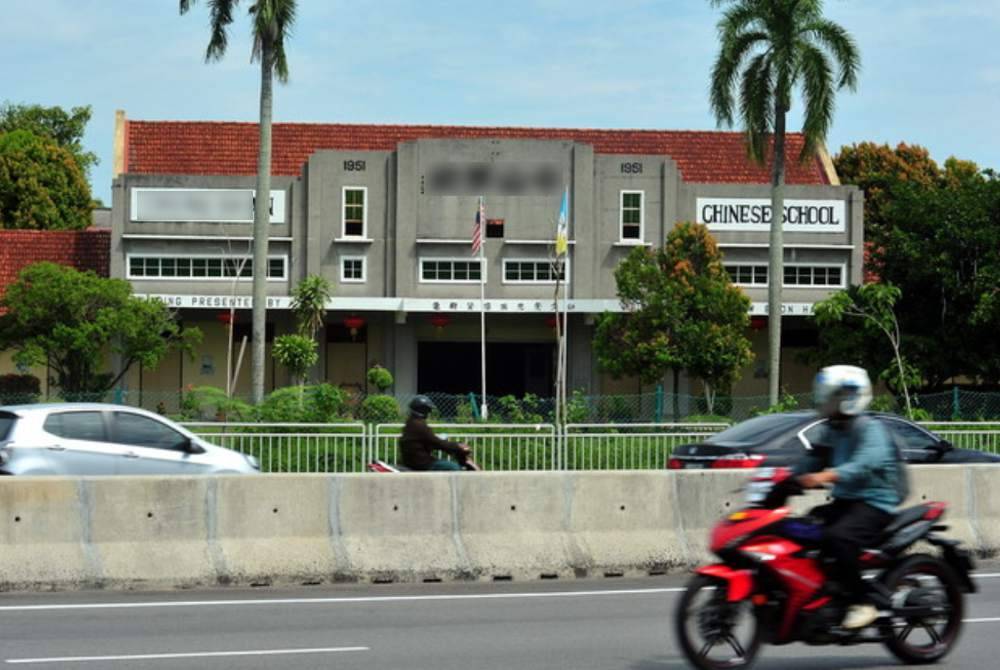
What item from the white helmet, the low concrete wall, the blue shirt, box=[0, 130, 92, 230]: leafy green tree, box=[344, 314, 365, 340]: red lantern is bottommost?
the low concrete wall

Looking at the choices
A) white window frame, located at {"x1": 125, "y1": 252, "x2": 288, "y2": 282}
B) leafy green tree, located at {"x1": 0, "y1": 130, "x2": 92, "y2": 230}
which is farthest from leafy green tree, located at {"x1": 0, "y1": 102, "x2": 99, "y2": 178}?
white window frame, located at {"x1": 125, "y1": 252, "x2": 288, "y2": 282}

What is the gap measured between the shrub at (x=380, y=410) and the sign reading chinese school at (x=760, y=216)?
2037 centimetres

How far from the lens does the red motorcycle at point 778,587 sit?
28.1 feet

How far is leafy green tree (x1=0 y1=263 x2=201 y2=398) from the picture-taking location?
43.8m

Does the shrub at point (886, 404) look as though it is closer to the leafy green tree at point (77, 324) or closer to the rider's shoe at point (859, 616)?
the leafy green tree at point (77, 324)

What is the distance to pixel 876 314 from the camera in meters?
44.2

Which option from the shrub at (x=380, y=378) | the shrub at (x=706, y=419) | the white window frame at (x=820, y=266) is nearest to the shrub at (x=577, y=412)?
the shrub at (x=706, y=419)

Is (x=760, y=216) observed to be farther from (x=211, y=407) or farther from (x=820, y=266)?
(x=211, y=407)

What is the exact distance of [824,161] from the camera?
57.9 m

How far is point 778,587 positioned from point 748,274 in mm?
43623

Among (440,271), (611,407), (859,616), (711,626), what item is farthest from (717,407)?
(711,626)

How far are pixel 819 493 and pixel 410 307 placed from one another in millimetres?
34346

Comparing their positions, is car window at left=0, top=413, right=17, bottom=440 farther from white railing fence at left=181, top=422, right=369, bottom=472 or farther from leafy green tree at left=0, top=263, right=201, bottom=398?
leafy green tree at left=0, top=263, right=201, bottom=398

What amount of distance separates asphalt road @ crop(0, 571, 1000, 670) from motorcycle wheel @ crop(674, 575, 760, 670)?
642 millimetres
